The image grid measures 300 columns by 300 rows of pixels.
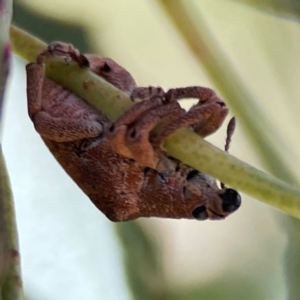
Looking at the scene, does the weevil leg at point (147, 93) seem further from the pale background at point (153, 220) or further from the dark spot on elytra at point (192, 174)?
the pale background at point (153, 220)

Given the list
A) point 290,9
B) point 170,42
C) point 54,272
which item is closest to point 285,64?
point 170,42

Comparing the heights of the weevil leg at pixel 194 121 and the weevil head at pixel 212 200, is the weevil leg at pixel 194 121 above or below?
above

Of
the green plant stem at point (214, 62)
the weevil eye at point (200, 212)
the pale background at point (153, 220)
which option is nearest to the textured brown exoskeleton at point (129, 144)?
the weevil eye at point (200, 212)

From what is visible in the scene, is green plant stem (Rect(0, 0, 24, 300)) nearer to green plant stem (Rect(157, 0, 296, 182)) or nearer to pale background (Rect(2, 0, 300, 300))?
green plant stem (Rect(157, 0, 296, 182))

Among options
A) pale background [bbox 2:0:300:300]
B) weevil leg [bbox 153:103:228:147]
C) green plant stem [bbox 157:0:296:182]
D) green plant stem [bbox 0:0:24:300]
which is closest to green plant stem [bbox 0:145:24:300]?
green plant stem [bbox 0:0:24:300]

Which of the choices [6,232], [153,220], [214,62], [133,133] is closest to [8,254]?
[6,232]

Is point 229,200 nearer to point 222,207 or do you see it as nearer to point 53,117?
point 222,207

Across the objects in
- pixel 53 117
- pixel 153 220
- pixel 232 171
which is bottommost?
pixel 153 220

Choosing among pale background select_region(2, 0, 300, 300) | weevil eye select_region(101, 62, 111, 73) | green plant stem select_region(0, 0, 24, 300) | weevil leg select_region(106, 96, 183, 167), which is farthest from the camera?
pale background select_region(2, 0, 300, 300)
